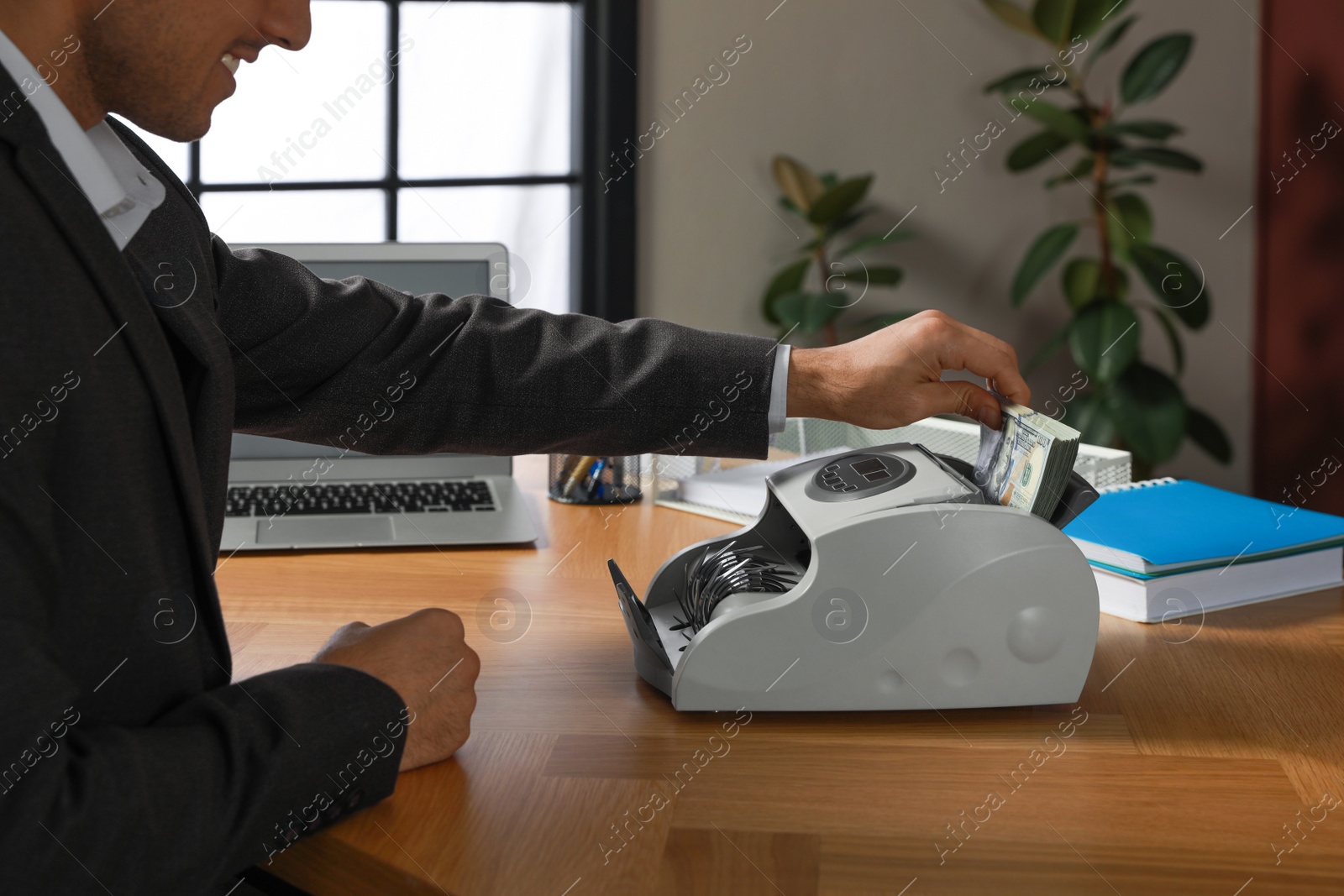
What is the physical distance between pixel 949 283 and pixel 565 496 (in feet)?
6.11

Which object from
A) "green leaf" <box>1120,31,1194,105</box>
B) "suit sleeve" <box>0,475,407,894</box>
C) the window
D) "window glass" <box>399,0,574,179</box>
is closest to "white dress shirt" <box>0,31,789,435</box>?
"suit sleeve" <box>0,475,407,894</box>

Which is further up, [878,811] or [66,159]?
[66,159]

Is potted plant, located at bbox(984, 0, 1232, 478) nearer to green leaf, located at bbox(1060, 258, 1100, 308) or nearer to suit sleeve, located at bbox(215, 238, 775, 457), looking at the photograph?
green leaf, located at bbox(1060, 258, 1100, 308)

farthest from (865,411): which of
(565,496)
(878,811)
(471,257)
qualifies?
(471,257)

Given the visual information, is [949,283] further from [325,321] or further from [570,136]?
[325,321]

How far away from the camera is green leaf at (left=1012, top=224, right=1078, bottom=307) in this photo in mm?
2732

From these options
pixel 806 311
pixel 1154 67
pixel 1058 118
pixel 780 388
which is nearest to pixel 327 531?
pixel 780 388

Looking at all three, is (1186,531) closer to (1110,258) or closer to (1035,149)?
(1035,149)

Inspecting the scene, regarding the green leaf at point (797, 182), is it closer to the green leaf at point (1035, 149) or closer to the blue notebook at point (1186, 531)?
the green leaf at point (1035, 149)

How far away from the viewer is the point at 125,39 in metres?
0.76

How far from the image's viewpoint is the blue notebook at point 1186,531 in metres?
1.06

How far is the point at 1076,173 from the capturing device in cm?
296

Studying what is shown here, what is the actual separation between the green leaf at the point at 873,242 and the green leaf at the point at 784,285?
0.10 m

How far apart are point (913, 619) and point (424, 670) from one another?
13.4 inches
